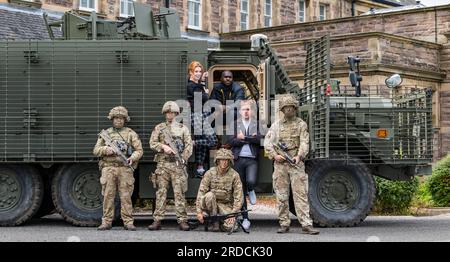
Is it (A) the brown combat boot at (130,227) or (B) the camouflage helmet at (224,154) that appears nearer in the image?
(B) the camouflage helmet at (224,154)

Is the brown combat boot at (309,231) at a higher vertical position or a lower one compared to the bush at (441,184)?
lower

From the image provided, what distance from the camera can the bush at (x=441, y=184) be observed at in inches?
727

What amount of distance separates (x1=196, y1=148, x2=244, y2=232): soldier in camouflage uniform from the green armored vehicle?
2.45 feet

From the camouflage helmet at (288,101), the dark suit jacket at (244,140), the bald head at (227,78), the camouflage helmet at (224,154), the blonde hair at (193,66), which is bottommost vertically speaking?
the camouflage helmet at (224,154)

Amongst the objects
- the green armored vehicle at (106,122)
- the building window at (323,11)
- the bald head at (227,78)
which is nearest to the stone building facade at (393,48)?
the building window at (323,11)

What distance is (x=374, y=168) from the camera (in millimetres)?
14055

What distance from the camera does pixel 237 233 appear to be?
12.6 metres

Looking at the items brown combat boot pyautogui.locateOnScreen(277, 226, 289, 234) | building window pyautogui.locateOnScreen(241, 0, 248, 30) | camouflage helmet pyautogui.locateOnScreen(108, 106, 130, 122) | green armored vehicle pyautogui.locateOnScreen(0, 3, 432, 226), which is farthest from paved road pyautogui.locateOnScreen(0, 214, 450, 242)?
building window pyautogui.locateOnScreen(241, 0, 248, 30)

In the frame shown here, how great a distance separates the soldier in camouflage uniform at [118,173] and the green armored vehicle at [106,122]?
1.64ft

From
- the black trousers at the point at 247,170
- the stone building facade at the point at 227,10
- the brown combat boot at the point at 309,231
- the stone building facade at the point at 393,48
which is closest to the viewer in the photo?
the brown combat boot at the point at 309,231

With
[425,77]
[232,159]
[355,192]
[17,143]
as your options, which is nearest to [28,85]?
[17,143]

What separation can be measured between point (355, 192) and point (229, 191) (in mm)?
1950

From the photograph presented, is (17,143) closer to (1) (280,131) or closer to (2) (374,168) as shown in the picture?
(1) (280,131)

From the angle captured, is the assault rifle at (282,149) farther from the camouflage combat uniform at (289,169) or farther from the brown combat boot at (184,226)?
the brown combat boot at (184,226)
